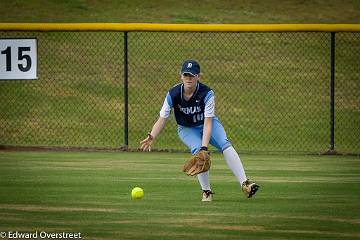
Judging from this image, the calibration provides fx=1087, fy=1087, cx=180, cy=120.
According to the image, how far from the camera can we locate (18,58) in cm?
1920

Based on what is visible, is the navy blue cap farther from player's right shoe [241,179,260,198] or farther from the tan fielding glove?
player's right shoe [241,179,260,198]

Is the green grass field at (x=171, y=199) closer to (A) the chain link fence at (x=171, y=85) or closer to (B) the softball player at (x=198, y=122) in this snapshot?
(B) the softball player at (x=198, y=122)

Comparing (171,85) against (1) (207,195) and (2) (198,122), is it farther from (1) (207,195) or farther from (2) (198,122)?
(1) (207,195)

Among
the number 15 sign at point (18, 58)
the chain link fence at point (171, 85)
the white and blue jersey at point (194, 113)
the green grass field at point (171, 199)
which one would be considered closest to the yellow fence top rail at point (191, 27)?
the number 15 sign at point (18, 58)

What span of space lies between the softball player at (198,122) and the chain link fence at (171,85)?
792 cm

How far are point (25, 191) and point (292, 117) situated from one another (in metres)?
10.6

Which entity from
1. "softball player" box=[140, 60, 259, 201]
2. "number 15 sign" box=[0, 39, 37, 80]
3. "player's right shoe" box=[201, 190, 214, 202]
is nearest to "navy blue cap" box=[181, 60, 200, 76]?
"softball player" box=[140, 60, 259, 201]

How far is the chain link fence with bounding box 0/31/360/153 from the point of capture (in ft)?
70.7

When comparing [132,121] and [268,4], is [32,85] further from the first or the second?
[268,4]

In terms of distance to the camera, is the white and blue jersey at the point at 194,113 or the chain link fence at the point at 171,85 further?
the chain link fence at the point at 171,85

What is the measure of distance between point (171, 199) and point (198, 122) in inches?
36.6

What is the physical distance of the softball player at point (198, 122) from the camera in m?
12.0

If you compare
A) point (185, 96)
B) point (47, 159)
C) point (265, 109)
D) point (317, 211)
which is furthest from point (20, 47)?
point (317, 211)

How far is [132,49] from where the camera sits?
985 inches
